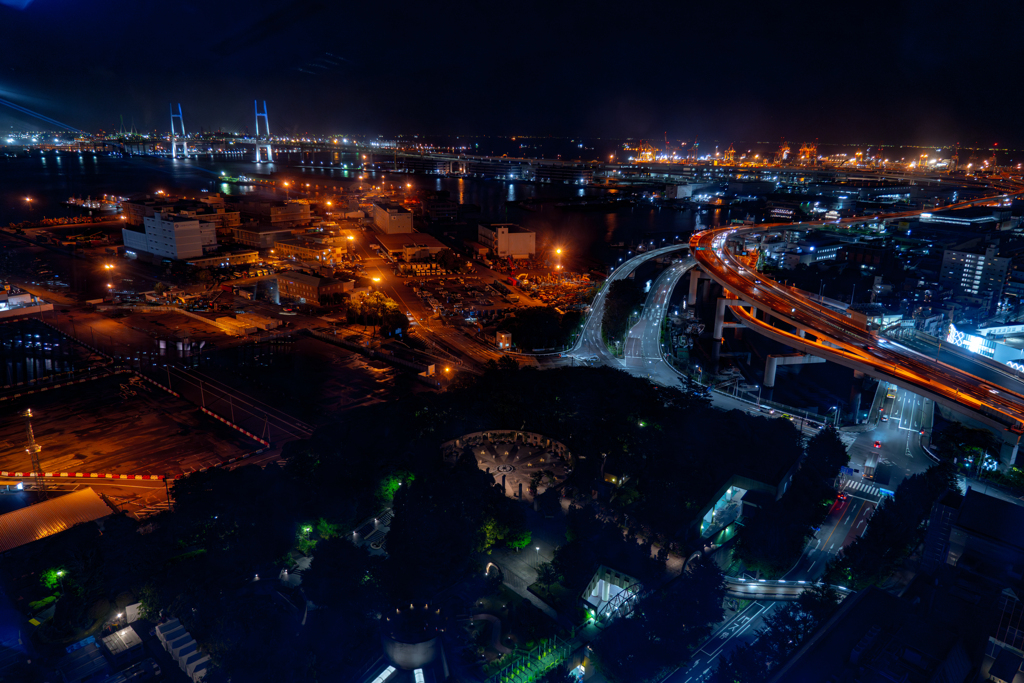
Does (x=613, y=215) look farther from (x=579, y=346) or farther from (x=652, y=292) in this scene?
(x=579, y=346)

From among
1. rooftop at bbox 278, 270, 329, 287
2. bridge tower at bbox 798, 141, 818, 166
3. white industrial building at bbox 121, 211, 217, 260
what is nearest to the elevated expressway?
rooftop at bbox 278, 270, 329, 287

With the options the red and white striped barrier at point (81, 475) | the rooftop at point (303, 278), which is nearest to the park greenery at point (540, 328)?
the rooftop at point (303, 278)

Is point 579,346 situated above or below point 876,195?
below

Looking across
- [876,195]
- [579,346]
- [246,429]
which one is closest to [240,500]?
[246,429]

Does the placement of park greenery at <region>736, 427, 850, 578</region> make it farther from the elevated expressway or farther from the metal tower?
the metal tower

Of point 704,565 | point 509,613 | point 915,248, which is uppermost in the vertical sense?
point 915,248

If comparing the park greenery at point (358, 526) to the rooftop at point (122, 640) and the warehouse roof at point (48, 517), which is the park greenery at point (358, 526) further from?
the warehouse roof at point (48, 517)
